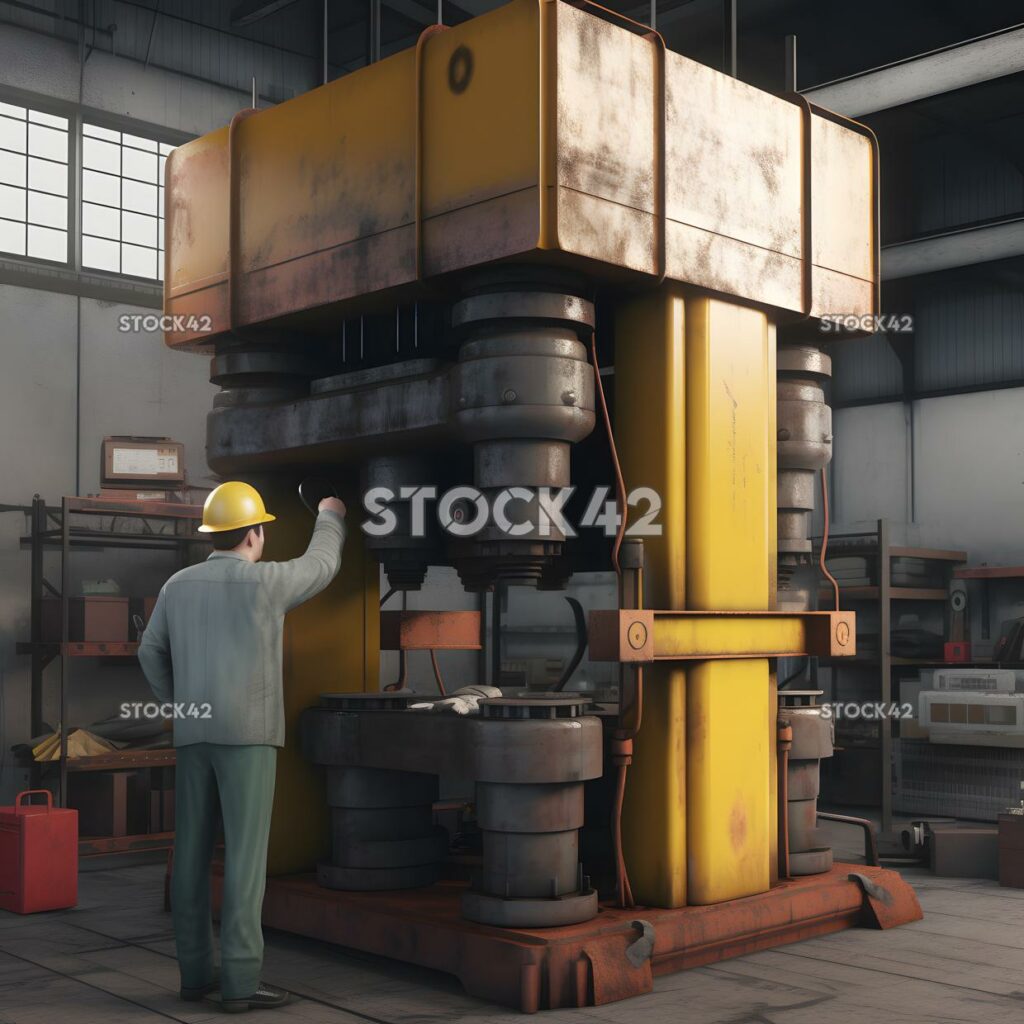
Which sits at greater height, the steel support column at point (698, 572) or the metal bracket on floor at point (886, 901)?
the steel support column at point (698, 572)

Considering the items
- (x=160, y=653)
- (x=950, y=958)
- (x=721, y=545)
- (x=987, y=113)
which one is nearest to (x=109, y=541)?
(x=160, y=653)

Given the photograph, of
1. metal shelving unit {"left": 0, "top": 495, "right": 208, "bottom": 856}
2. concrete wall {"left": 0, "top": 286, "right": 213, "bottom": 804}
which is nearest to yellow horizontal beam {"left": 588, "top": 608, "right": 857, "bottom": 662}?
metal shelving unit {"left": 0, "top": 495, "right": 208, "bottom": 856}

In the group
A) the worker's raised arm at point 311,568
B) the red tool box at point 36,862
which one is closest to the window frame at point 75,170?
the red tool box at point 36,862

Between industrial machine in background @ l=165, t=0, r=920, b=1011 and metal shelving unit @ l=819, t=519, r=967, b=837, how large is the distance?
3249 millimetres

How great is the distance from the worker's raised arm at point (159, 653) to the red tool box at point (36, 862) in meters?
1.84

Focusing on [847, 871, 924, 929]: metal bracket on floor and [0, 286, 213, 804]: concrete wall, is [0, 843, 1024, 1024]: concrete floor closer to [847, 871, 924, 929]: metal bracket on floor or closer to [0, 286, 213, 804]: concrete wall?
[847, 871, 924, 929]: metal bracket on floor

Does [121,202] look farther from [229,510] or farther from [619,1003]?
[619,1003]

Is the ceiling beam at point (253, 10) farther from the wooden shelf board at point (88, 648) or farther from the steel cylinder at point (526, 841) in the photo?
the steel cylinder at point (526, 841)

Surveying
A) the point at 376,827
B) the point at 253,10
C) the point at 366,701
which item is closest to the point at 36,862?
the point at 376,827

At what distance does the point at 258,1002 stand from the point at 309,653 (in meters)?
1.61

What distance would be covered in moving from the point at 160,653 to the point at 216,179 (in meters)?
2.03

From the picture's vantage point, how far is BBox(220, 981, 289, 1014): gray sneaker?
394cm

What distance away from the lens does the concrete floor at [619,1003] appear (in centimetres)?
388

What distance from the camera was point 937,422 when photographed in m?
11.7
